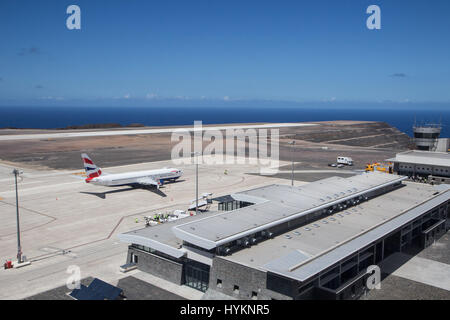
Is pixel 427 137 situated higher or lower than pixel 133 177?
higher

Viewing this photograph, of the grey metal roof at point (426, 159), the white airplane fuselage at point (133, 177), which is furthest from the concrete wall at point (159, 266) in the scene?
the grey metal roof at point (426, 159)

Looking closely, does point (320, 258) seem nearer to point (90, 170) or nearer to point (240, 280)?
point (240, 280)

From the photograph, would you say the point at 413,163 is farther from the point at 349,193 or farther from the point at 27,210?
the point at 27,210

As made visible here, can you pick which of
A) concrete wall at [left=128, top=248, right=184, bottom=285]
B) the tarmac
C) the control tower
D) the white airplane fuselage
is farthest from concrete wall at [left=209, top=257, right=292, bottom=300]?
the control tower

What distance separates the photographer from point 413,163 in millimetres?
70375

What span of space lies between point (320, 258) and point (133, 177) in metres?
50.4

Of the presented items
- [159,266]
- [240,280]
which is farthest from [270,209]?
[159,266]

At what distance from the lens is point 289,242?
35719 millimetres

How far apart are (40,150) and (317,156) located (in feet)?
294

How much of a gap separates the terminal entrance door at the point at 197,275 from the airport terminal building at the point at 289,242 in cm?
9

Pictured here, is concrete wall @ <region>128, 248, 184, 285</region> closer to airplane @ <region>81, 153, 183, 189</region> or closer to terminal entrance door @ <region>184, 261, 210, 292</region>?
terminal entrance door @ <region>184, 261, 210, 292</region>

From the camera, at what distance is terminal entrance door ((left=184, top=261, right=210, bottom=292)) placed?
3416 cm

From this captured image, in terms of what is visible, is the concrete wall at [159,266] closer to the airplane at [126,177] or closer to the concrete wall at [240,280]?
the concrete wall at [240,280]

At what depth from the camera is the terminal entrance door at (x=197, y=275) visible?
3416cm
